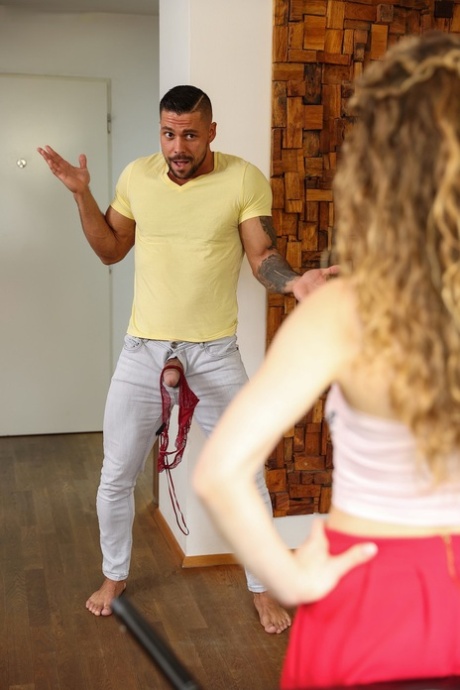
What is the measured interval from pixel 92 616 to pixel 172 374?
86 centimetres

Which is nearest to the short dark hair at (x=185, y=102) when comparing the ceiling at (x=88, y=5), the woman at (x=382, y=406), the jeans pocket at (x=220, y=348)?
the jeans pocket at (x=220, y=348)

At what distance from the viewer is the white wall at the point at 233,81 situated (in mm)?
3207

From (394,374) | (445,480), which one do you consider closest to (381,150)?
(394,374)

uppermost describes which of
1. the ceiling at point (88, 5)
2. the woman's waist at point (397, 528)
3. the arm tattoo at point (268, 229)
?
the ceiling at point (88, 5)

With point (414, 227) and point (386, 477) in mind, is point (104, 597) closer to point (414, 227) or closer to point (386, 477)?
point (386, 477)

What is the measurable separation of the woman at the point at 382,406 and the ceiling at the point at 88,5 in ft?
13.9

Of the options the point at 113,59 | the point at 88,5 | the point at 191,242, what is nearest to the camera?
the point at 191,242

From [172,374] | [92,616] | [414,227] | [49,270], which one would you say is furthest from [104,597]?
[49,270]

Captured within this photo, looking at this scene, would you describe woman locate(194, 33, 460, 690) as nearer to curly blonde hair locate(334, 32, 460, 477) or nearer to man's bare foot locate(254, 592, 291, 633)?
curly blonde hair locate(334, 32, 460, 477)

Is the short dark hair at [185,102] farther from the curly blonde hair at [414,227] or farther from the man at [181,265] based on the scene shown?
the curly blonde hair at [414,227]

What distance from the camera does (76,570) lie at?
3439 millimetres

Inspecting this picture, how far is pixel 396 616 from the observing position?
1.06 meters

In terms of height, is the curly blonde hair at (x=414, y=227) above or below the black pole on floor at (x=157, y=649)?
above

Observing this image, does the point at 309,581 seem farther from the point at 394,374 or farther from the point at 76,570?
the point at 76,570
